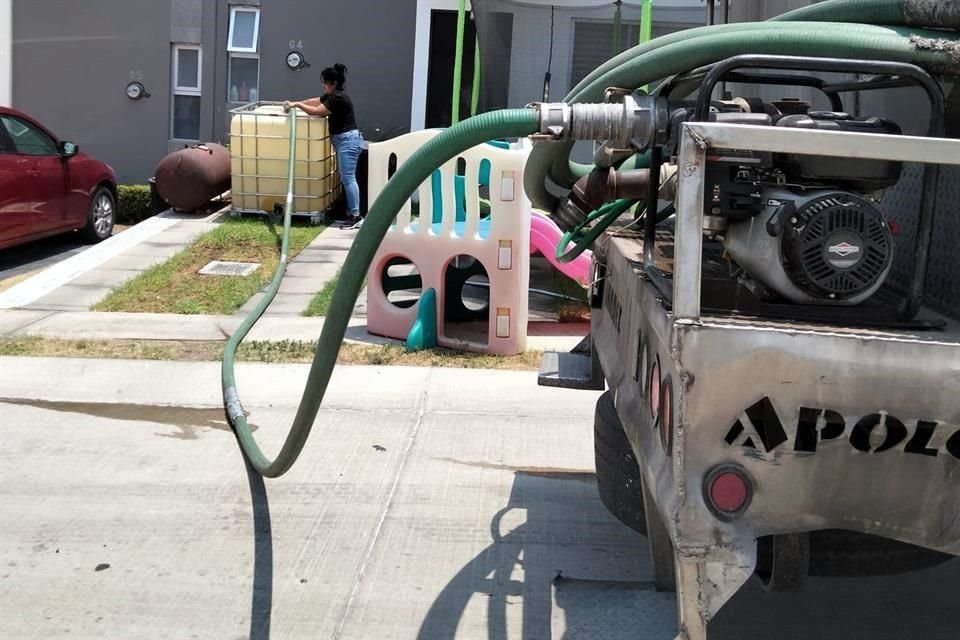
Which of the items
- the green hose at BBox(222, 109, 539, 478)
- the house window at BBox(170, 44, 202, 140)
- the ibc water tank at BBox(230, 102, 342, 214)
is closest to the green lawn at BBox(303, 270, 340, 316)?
the ibc water tank at BBox(230, 102, 342, 214)

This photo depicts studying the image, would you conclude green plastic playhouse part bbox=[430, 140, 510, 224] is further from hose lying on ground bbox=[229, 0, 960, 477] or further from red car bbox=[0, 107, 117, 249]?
red car bbox=[0, 107, 117, 249]

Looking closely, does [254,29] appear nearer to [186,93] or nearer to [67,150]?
[186,93]

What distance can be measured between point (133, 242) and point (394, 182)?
8464 mm

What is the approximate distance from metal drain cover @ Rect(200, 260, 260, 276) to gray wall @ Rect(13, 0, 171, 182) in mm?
5362

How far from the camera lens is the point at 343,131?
452 inches

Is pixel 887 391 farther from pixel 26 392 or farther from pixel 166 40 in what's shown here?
pixel 166 40

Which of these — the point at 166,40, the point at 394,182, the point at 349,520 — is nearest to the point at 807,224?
the point at 394,182

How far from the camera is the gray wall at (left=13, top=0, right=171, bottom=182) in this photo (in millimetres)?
13867

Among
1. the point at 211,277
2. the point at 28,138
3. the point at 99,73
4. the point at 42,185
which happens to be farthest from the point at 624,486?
the point at 99,73

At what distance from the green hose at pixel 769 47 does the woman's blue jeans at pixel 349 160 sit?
882 centimetres

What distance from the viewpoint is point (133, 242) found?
34.5ft

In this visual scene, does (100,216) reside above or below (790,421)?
below

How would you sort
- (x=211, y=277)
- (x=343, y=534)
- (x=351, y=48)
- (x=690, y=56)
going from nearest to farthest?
(x=690, y=56), (x=343, y=534), (x=211, y=277), (x=351, y=48)

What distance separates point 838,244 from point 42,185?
369 inches
